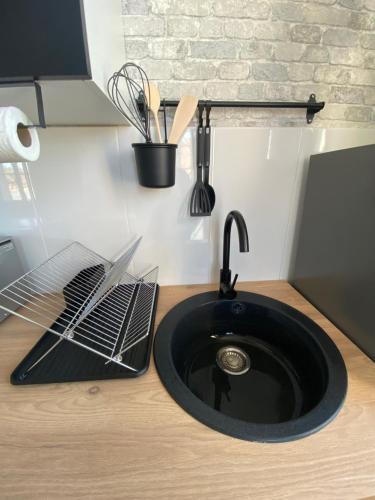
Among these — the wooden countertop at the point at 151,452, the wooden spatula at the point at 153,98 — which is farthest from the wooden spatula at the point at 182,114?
the wooden countertop at the point at 151,452

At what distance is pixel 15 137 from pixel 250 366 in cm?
84

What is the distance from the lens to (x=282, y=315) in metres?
0.74

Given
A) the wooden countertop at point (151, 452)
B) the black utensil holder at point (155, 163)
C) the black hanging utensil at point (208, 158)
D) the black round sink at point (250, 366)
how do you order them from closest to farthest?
the wooden countertop at point (151, 452) < the black round sink at point (250, 366) < the black utensil holder at point (155, 163) < the black hanging utensil at point (208, 158)

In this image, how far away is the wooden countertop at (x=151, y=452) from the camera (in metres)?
0.34

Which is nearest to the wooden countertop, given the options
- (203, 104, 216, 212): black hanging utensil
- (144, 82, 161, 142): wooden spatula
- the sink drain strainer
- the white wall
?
the sink drain strainer

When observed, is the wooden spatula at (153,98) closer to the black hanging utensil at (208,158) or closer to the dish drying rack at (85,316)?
the black hanging utensil at (208,158)

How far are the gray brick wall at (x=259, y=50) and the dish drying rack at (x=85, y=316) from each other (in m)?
0.60

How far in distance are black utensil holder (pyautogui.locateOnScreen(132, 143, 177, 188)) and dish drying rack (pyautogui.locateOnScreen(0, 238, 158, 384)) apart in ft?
0.77

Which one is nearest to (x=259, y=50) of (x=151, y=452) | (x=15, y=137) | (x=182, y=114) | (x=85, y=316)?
(x=182, y=114)

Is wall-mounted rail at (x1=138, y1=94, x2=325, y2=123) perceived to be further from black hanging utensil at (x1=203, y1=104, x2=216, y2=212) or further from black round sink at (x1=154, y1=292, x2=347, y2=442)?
black round sink at (x1=154, y1=292, x2=347, y2=442)

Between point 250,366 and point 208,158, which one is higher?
point 208,158

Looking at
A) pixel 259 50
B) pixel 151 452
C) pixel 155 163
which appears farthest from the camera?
pixel 259 50

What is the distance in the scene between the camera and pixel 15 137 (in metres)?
0.39

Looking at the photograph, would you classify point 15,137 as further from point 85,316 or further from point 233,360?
point 233,360
